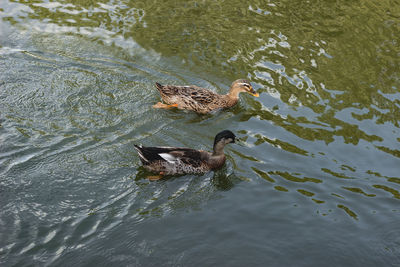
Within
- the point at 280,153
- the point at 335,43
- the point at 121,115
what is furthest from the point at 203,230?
the point at 335,43

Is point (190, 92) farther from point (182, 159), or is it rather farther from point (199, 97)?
point (182, 159)

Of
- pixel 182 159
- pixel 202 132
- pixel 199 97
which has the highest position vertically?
pixel 199 97

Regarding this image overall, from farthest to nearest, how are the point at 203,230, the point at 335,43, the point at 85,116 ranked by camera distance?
the point at 335,43, the point at 85,116, the point at 203,230

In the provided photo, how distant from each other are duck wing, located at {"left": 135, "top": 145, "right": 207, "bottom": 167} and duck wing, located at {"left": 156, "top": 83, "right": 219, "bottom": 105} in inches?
80.6

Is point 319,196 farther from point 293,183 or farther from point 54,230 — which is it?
point 54,230

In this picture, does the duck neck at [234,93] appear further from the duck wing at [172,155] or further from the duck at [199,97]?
the duck wing at [172,155]

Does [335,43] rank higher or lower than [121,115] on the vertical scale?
higher

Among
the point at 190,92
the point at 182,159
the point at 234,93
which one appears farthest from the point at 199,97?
the point at 182,159

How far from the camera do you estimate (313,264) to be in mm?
6258

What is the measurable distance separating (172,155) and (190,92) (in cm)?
247

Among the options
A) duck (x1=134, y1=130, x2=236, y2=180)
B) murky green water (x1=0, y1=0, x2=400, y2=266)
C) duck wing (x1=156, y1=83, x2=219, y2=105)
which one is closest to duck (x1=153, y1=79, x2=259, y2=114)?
duck wing (x1=156, y1=83, x2=219, y2=105)

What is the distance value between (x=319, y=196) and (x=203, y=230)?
2.16m

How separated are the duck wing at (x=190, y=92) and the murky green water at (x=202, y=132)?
0.39 metres

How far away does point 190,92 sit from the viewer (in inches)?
400
